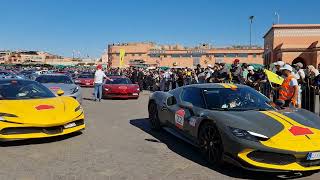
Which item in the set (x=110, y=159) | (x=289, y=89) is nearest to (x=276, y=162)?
(x=110, y=159)

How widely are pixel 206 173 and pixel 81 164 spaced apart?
6.13ft

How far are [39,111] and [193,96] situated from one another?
2.85 meters

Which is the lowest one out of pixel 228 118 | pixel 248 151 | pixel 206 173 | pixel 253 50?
pixel 206 173

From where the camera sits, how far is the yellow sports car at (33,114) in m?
6.70

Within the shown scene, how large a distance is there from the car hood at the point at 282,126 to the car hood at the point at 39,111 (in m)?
3.04

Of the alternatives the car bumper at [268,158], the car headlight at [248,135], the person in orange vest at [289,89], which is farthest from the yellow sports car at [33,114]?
the person in orange vest at [289,89]

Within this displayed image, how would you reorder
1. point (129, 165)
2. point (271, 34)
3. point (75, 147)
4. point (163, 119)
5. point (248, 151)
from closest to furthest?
point (248, 151), point (129, 165), point (75, 147), point (163, 119), point (271, 34)

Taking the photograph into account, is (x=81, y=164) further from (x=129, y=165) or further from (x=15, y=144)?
(x=15, y=144)

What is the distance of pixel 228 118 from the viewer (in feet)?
18.1

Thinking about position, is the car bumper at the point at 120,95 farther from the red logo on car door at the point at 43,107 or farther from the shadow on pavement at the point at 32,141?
the red logo on car door at the point at 43,107

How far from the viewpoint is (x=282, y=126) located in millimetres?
5230

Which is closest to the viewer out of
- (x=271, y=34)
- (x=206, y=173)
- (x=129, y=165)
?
(x=206, y=173)

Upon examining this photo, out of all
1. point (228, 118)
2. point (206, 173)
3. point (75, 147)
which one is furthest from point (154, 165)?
point (75, 147)

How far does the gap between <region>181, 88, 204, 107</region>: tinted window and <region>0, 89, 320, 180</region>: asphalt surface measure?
0.84m
